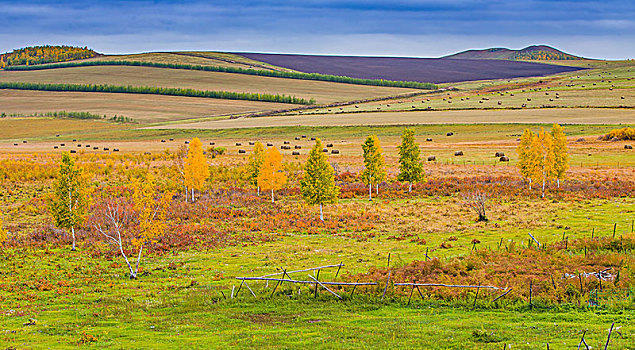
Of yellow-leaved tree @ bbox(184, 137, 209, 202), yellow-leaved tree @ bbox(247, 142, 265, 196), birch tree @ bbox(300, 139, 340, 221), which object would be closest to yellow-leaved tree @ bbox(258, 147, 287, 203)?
yellow-leaved tree @ bbox(247, 142, 265, 196)

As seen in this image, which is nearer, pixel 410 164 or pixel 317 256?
pixel 317 256

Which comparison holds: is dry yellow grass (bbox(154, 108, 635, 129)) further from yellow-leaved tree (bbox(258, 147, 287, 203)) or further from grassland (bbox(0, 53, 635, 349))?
yellow-leaved tree (bbox(258, 147, 287, 203))

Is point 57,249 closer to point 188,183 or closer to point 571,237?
point 188,183

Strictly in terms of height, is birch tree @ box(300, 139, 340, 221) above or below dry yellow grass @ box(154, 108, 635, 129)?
below

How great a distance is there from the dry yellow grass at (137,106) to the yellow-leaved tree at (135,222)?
392 feet

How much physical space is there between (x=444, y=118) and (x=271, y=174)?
8465 cm

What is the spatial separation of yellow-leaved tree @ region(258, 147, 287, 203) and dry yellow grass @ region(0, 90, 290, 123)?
11693cm

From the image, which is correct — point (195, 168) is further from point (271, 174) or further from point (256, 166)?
point (271, 174)

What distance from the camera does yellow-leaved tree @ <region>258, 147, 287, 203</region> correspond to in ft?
194

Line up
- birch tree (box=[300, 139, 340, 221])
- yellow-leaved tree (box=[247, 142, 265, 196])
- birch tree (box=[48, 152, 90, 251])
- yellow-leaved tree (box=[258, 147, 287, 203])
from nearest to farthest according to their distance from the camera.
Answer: birch tree (box=[48, 152, 90, 251])
birch tree (box=[300, 139, 340, 221])
yellow-leaved tree (box=[258, 147, 287, 203])
yellow-leaved tree (box=[247, 142, 265, 196])

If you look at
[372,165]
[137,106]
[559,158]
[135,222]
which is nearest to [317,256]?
[135,222]

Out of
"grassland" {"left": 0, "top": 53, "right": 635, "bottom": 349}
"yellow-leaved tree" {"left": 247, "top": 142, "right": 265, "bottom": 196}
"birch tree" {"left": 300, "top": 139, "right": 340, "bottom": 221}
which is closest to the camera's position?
"grassland" {"left": 0, "top": 53, "right": 635, "bottom": 349}

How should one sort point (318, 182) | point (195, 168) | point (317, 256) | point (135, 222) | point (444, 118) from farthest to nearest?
point (444, 118), point (195, 168), point (318, 182), point (135, 222), point (317, 256)

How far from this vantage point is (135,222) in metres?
48.5
